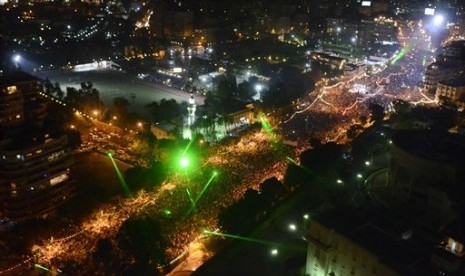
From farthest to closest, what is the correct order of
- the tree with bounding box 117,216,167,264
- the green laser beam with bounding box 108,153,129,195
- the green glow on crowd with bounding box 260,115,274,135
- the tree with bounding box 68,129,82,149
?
the green glow on crowd with bounding box 260,115,274,135, the tree with bounding box 68,129,82,149, the green laser beam with bounding box 108,153,129,195, the tree with bounding box 117,216,167,264

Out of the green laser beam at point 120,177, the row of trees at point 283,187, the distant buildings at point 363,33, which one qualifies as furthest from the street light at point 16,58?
the distant buildings at point 363,33

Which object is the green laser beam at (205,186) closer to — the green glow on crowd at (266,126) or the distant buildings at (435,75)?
the green glow on crowd at (266,126)

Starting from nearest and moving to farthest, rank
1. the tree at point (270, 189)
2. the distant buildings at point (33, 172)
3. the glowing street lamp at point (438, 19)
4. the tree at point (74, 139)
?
the distant buildings at point (33, 172)
the tree at point (270, 189)
the tree at point (74, 139)
the glowing street lamp at point (438, 19)

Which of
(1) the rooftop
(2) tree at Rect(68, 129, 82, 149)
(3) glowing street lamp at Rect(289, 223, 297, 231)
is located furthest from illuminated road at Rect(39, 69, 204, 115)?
(3) glowing street lamp at Rect(289, 223, 297, 231)

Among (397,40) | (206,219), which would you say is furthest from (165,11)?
(206,219)

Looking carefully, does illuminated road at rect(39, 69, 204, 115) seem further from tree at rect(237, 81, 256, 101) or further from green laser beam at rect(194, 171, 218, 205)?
green laser beam at rect(194, 171, 218, 205)

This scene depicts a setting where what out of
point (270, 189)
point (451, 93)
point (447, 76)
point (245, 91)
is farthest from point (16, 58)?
point (447, 76)

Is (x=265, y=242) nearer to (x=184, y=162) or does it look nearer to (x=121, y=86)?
(x=184, y=162)

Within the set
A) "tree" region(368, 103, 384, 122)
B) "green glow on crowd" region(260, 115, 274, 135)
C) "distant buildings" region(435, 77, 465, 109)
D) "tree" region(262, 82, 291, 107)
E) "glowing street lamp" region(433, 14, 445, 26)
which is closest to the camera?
"green glow on crowd" region(260, 115, 274, 135)

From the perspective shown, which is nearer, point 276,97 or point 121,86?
point 276,97

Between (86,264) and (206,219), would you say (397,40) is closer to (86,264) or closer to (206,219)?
(206,219)

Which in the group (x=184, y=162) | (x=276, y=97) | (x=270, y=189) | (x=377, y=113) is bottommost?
(x=184, y=162)
